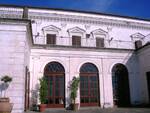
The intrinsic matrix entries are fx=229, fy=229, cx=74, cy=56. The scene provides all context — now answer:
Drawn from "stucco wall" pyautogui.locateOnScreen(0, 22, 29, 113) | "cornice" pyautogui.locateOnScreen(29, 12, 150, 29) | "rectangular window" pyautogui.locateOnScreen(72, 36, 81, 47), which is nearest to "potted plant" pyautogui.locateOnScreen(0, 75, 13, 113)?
"stucco wall" pyautogui.locateOnScreen(0, 22, 29, 113)

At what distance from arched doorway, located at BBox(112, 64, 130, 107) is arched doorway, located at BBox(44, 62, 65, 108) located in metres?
4.71

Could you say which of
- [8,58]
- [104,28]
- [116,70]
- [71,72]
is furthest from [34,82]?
[104,28]

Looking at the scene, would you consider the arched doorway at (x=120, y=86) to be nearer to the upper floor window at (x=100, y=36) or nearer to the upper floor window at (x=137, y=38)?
the upper floor window at (x=100, y=36)

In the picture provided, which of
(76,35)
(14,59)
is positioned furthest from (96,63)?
(14,59)

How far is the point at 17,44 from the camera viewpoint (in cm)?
1319

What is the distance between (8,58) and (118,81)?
11103 millimetres

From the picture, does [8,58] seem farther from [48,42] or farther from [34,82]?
[48,42]

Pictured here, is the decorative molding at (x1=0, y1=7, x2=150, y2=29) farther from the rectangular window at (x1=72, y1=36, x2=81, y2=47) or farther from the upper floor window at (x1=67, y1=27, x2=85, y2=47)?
the rectangular window at (x1=72, y1=36, x2=81, y2=47)

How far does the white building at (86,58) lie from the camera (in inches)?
743

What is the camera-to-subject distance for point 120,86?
20.6 m

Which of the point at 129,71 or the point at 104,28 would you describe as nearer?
the point at 129,71

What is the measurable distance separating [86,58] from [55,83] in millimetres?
3499

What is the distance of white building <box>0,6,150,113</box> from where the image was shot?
18.9 m

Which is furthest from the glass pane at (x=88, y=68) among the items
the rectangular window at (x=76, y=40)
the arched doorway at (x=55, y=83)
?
the rectangular window at (x=76, y=40)
